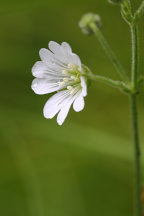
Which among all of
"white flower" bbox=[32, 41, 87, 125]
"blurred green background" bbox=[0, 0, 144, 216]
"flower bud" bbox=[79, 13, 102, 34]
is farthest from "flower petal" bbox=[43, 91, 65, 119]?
"blurred green background" bbox=[0, 0, 144, 216]

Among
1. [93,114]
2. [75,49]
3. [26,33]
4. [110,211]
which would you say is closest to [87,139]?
[93,114]

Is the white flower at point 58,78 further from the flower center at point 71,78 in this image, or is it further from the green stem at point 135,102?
the green stem at point 135,102

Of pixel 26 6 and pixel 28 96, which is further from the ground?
pixel 26 6

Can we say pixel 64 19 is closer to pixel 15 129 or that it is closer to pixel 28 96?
pixel 28 96

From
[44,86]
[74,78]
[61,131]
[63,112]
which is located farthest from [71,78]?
[61,131]

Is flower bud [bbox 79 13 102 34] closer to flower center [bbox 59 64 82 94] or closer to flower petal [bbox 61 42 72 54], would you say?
flower center [bbox 59 64 82 94]

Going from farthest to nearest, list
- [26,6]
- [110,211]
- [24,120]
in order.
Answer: [26,6] < [24,120] < [110,211]

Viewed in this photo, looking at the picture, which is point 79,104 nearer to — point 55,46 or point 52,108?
point 52,108

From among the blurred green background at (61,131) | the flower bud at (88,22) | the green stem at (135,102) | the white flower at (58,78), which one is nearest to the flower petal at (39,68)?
the white flower at (58,78)
